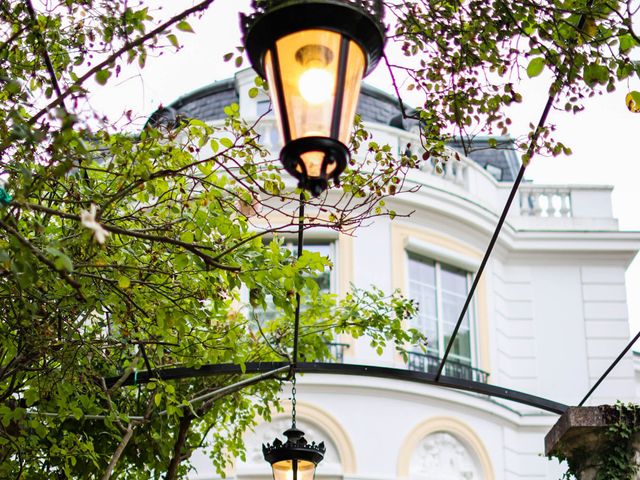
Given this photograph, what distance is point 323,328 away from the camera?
36.3ft

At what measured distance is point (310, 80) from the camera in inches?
145

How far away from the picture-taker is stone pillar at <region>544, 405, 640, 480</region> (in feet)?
23.1

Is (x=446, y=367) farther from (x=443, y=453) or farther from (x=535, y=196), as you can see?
(x=535, y=196)

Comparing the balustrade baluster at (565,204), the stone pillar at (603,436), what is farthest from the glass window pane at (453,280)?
the stone pillar at (603,436)

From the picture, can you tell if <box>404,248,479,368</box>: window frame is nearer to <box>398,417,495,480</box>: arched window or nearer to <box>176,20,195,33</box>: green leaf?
<box>398,417,495,480</box>: arched window

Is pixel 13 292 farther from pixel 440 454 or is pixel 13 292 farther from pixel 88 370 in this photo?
pixel 440 454

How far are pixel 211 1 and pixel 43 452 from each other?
20.8 feet

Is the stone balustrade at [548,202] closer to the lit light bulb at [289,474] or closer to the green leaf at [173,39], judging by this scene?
the lit light bulb at [289,474]

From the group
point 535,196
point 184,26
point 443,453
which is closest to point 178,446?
point 184,26

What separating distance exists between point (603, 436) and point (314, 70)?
4423mm

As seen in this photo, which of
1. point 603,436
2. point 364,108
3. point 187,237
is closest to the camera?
point 603,436

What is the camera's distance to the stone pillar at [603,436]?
23.1ft

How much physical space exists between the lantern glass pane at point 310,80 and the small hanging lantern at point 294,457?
549 cm

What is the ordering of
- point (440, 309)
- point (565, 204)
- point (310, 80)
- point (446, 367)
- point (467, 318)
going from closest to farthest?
point (310, 80), point (446, 367), point (440, 309), point (467, 318), point (565, 204)
